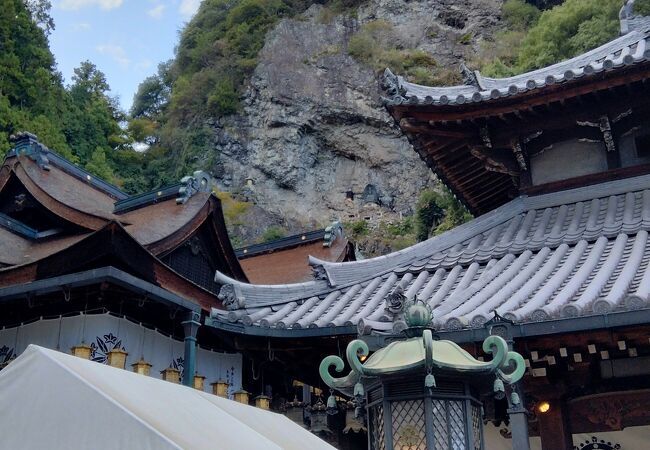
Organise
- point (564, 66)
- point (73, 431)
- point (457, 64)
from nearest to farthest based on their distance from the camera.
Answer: point (73, 431), point (564, 66), point (457, 64)

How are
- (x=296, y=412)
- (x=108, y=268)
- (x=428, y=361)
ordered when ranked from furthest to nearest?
(x=296, y=412), (x=108, y=268), (x=428, y=361)

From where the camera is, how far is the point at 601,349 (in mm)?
5703

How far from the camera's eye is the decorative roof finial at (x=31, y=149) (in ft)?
48.0

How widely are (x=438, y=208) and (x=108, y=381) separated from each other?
27.1 m

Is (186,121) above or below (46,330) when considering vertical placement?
above

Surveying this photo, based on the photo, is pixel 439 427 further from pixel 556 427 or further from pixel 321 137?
pixel 321 137

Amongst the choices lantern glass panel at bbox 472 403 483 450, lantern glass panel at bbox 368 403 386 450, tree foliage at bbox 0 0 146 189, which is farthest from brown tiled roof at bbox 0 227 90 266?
tree foliage at bbox 0 0 146 189

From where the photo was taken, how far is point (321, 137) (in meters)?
40.8

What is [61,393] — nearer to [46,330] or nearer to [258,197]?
[46,330]

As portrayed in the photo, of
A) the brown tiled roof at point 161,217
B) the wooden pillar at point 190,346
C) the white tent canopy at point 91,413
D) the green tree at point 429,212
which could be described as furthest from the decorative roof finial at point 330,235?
the white tent canopy at point 91,413

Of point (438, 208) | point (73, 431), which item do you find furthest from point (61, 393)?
point (438, 208)

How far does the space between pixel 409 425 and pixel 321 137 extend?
37220 mm

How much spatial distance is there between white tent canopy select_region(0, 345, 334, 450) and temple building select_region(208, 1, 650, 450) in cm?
151

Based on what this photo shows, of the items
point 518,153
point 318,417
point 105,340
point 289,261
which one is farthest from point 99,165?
point 518,153
